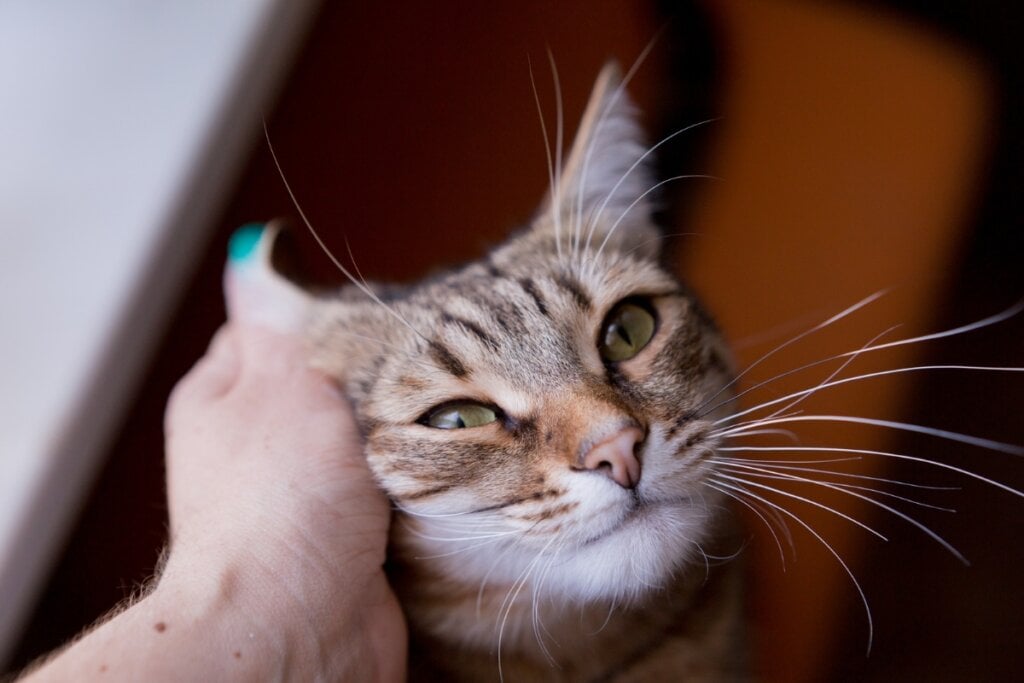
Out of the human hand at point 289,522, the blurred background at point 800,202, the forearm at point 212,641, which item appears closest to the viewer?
the forearm at point 212,641

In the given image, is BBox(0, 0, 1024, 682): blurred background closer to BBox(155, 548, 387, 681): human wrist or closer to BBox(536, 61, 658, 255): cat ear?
BBox(536, 61, 658, 255): cat ear

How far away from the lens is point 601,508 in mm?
786

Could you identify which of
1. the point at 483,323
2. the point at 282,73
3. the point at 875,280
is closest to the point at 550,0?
the point at 282,73

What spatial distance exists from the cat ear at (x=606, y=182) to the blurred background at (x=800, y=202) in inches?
9.2

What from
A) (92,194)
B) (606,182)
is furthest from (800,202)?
(92,194)

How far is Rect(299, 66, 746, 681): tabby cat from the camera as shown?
0.81 m

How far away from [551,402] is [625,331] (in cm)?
18

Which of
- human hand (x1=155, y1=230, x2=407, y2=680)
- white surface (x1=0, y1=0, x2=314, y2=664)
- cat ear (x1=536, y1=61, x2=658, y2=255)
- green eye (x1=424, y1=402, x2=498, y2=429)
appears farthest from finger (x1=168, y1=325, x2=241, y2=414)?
cat ear (x1=536, y1=61, x2=658, y2=255)

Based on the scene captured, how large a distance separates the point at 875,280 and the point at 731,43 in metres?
0.57

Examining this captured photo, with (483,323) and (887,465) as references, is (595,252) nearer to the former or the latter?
(483,323)

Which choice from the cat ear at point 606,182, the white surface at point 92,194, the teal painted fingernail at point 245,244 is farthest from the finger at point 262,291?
the cat ear at point 606,182

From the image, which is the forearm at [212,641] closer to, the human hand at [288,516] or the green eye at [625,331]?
the human hand at [288,516]

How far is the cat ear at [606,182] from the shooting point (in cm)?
104

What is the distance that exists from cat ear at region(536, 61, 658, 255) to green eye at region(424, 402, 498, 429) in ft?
0.81
